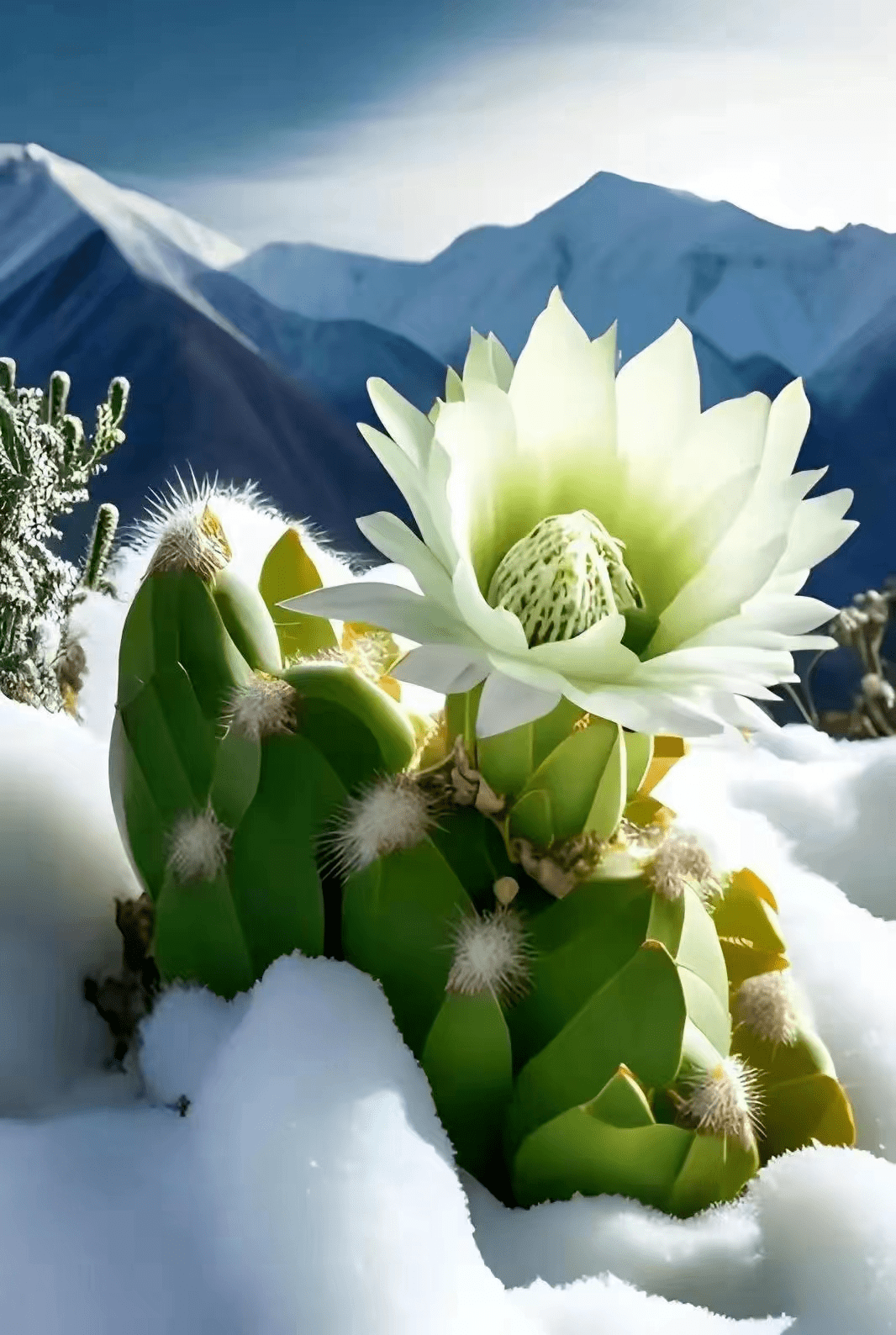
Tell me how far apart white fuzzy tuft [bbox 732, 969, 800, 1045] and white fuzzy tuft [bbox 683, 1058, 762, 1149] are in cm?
3

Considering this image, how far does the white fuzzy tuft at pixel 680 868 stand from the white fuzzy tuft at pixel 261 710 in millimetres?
93

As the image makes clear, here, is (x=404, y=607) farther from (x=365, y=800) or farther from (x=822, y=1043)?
(x=822, y=1043)

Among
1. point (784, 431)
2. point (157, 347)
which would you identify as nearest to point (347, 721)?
point (784, 431)

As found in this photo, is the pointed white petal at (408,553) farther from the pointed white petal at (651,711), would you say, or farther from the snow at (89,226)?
the snow at (89,226)

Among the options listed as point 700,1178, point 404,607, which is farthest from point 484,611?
point 700,1178

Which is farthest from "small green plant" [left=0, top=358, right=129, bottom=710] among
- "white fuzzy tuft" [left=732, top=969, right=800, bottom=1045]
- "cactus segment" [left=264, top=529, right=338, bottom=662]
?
"white fuzzy tuft" [left=732, top=969, right=800, bottom=1045]

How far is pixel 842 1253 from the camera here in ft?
0.86

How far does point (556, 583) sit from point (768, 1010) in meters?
0.13

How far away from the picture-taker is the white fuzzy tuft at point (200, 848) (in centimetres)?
30

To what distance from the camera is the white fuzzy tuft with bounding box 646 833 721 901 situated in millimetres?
295

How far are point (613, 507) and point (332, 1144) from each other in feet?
0.51

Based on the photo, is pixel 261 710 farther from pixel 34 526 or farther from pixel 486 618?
pixel 34 526

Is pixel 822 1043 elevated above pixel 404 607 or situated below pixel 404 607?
below

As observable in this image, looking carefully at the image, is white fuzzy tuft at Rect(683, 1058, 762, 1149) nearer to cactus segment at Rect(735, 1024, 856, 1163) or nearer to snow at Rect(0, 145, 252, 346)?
cactus segment at Rect(735, 1024, 856, 1163)
